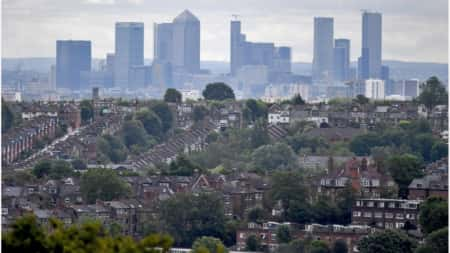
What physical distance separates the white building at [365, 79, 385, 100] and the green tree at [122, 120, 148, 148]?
32.5 meters

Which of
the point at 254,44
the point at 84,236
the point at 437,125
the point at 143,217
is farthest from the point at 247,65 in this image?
the point at 84,236

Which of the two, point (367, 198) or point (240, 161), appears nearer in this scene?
point (367, 198)

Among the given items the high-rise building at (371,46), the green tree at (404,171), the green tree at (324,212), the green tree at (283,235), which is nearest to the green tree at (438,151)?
the green tree at (404,171)

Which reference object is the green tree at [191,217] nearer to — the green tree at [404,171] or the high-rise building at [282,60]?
the green tree at [404,171]

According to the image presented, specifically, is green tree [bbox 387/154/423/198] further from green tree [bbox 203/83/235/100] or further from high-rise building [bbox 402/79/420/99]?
high-rise building [bbox 402/79/420/99]

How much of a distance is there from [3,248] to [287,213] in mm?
27241

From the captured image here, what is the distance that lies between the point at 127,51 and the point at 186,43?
4587 millimetres

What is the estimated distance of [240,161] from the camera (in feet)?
182

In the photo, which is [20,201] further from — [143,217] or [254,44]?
[254,44]

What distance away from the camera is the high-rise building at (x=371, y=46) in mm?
91244

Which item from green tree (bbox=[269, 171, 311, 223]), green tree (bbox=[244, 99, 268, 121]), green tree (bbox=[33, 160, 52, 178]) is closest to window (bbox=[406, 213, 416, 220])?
green tree (bbox=[269, 171, 311, 223])

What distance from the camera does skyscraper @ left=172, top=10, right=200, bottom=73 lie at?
345 ft

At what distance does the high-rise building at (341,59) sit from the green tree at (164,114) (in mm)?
35839

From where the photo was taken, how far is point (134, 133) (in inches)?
2473
